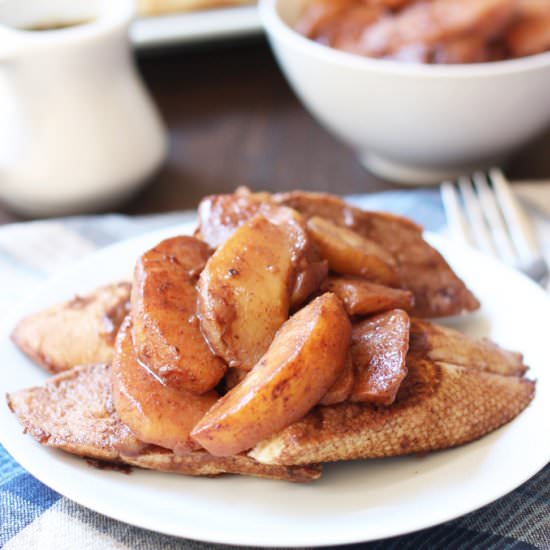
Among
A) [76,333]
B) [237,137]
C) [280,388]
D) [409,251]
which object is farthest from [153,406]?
[237,137]

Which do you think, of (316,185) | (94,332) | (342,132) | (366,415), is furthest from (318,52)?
(366,415)

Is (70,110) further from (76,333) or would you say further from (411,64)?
(76,333)

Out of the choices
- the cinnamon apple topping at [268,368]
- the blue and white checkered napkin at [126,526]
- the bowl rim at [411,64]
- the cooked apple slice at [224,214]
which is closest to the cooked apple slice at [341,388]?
the cinnamon apple topping at [268,368]

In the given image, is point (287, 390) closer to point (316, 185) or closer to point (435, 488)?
point (435, 488)

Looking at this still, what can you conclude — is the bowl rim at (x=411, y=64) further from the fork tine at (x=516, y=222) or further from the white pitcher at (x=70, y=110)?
the white pitcher at (x=70, y=110)

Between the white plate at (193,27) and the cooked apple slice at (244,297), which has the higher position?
the cooked apple slice at (244,297)

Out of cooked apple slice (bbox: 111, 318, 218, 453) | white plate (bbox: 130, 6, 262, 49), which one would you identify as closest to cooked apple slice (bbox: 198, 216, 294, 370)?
cooked apple slice (bbox: 111, 318, 218, 453)
